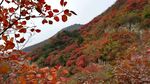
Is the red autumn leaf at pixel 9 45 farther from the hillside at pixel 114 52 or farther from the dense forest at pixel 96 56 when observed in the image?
the hillside at pixel 114 52

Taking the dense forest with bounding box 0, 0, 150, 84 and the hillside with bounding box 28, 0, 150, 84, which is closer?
the dense forest with bounding box 0, 0, 150, 84

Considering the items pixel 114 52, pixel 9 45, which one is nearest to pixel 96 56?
pixel 114 52

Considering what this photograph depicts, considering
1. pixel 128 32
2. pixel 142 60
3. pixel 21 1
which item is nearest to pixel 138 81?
pixel 142 60

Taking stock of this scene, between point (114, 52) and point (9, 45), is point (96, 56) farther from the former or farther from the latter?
point (9, 45)

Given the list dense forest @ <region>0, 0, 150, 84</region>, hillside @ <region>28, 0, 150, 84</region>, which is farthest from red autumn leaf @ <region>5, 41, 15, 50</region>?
hillside @ <region>28, 0, 150, 84</region>

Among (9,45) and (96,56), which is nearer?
(9,45)

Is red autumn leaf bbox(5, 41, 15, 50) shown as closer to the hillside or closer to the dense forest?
the dense forest

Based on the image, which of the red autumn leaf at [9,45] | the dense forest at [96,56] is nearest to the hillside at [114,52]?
the dense forest at [96,56]

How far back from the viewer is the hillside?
11811 millimetres

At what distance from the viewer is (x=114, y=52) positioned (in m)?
21.9

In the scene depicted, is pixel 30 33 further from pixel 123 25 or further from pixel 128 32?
pixel 123 25

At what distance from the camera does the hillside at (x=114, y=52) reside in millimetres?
11811

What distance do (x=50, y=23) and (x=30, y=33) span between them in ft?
1.22

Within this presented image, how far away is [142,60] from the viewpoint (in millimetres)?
12117
